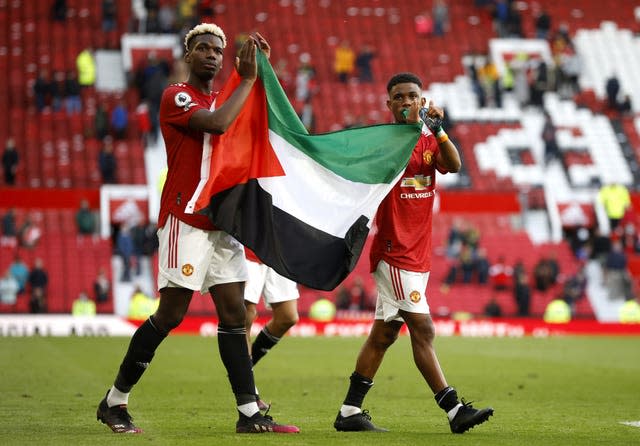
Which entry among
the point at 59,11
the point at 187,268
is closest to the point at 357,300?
the point at 59,11

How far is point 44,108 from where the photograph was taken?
113ft

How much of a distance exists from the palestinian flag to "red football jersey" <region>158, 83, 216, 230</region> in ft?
0.21

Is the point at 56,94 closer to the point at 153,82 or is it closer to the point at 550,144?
the point at 153,82

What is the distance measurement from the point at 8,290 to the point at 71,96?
857 cm

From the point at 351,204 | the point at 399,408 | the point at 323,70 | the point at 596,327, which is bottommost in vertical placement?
the point at 596,327

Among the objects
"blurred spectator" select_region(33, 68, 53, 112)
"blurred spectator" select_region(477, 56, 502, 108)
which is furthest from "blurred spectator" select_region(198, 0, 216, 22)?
"blurred spectator" select_region(477, 56, 502, 108)

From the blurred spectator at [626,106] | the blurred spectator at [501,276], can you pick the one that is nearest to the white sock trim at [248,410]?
the blurred spectator at [501,276]

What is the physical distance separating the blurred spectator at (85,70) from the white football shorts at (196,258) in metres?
28.0

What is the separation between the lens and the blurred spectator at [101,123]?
3369 cm

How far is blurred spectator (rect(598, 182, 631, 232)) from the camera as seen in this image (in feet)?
110

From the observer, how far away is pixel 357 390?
898 cm

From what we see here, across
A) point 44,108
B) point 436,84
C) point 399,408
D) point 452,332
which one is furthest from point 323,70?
point 399,408

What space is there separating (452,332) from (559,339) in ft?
8.33

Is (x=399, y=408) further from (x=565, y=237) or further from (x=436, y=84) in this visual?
(x=436, y=84)
